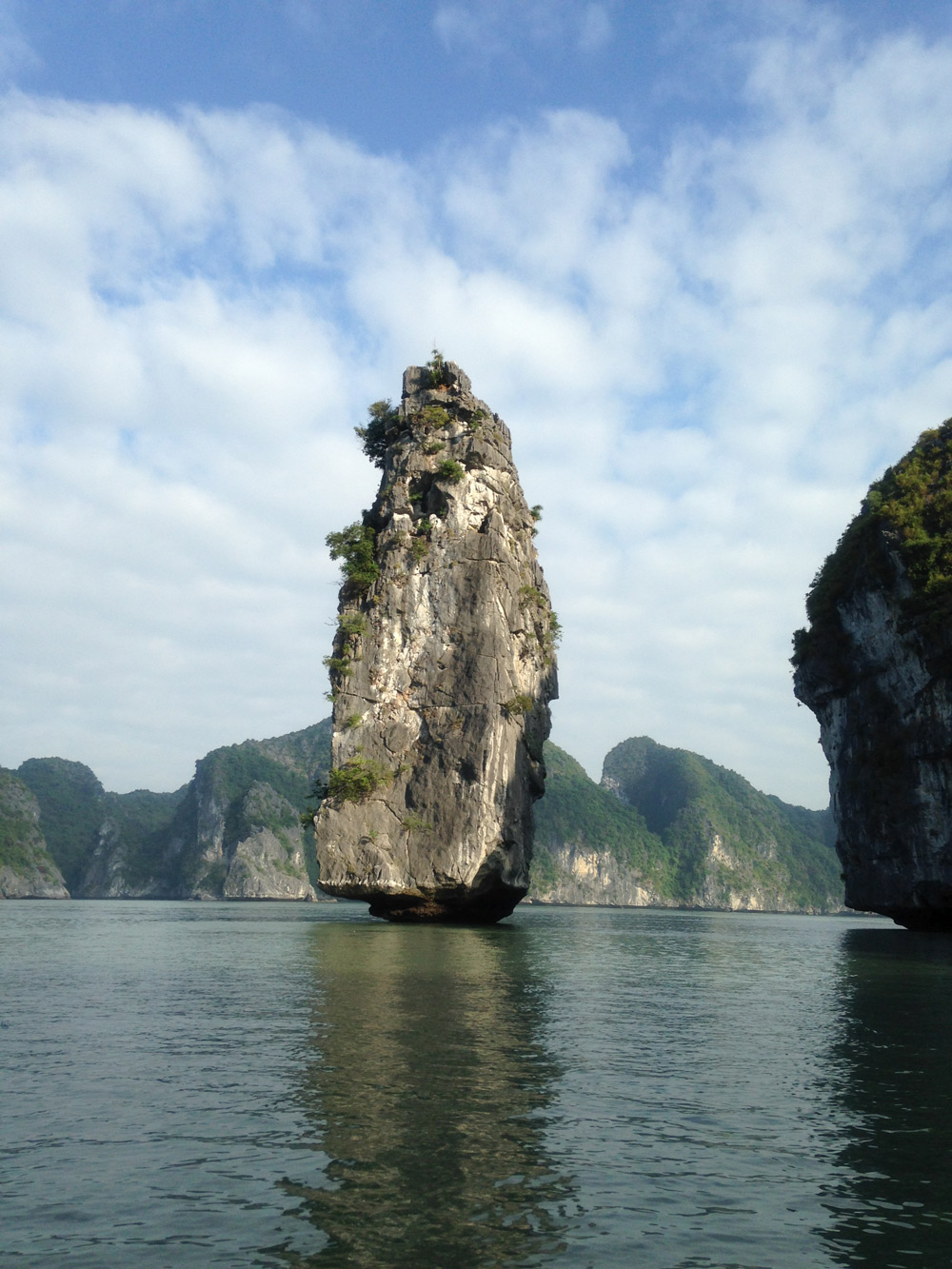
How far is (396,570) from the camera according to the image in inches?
1781

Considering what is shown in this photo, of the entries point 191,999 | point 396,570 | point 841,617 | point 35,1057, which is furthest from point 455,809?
point 35,1057

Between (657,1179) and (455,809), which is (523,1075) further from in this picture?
(455,809)

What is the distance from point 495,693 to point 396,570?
26.7 feet

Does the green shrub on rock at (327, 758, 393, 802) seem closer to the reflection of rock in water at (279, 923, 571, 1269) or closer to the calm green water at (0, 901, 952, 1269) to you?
the calm green water at (0, 901, 952, 1269)

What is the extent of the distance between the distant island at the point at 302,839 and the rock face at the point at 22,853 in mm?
264

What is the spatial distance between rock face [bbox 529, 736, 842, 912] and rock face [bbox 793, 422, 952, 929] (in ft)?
348

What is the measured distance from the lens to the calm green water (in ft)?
19.7

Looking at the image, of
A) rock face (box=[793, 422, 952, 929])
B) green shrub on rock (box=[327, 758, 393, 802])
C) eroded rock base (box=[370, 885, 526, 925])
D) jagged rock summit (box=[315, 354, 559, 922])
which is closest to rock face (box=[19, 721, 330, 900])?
eroded rock base (box=[370, 885, 526, 925])

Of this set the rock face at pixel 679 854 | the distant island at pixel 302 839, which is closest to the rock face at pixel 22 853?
the distant island at pixel 302 839

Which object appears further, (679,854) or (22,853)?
(679,854)

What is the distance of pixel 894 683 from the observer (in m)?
40.4

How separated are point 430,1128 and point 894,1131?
173 inches

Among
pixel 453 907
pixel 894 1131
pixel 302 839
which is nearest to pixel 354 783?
pixel 453 907

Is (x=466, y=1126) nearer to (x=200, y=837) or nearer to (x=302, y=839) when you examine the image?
(x=200, y=837)
